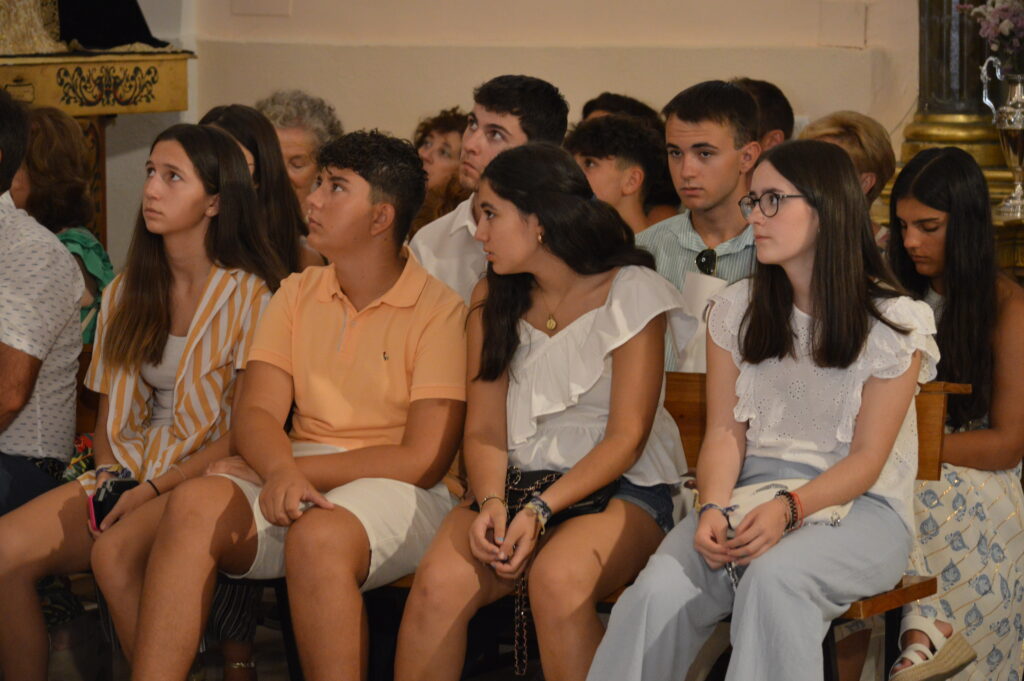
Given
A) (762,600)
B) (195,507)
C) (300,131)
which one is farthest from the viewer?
(300,131)

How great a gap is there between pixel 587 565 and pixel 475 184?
1562 mm

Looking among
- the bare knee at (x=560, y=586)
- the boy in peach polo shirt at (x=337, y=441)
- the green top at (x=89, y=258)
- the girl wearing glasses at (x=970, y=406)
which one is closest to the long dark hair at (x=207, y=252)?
the boy in peach polo shirt at (x=337, y=441)

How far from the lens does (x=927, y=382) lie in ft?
10.5

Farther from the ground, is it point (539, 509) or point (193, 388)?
point (193, 388)

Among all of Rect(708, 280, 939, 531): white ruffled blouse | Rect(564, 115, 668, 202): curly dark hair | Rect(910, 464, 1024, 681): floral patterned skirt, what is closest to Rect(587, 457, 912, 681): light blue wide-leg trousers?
Rect(708, 280, 939, 531): white ruffled blouse

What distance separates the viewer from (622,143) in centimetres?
432

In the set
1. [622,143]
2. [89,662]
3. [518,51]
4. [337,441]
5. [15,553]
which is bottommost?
Answer: [89,662]

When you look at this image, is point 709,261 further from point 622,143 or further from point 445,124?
point 445,124

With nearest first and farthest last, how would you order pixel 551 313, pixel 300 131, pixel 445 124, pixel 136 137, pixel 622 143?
pixel 551 313 < pixel 622 143 < pixel 300 131 < pixel 445 124 < pixel 136 137

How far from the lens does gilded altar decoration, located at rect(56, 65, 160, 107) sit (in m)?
5.93

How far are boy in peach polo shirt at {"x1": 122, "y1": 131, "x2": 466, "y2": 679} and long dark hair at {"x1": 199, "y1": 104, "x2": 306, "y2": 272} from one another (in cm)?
53

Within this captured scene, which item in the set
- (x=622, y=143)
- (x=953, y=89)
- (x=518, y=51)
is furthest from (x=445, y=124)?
(x=953, y=89)

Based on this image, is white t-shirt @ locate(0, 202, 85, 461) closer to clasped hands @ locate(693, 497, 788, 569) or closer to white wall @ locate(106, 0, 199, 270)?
clasped hands @ locate(693, 497, 788, 569)

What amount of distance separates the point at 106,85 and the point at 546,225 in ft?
10.8
